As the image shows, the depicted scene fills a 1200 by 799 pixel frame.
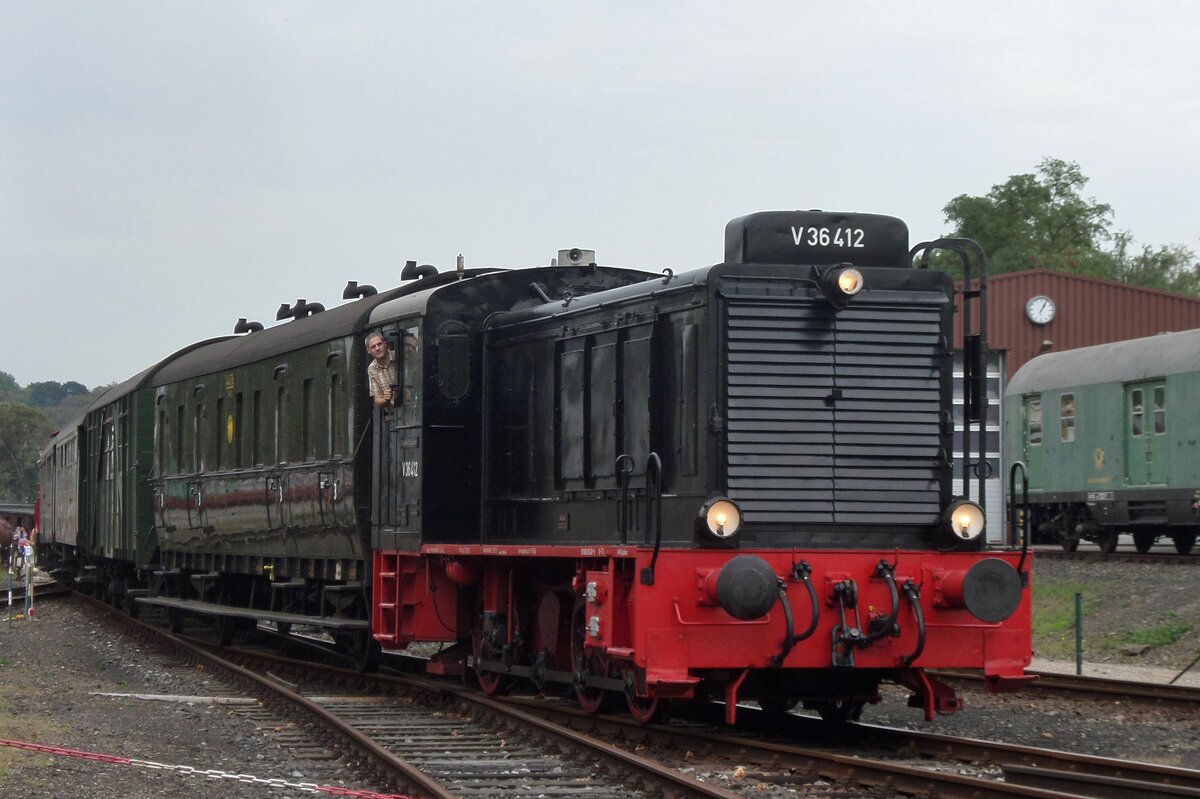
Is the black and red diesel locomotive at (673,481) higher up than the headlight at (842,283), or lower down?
lower down

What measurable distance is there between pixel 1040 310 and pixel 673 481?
88.8 feet

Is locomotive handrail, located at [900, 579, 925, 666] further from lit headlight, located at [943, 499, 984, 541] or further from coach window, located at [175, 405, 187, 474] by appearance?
coach window, located at [175, 405, 187, 474]

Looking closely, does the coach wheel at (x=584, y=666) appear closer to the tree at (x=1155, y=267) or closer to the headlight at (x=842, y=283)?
the headlight at (x=842, y=283)

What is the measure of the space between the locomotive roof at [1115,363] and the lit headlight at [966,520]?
46.8 ft

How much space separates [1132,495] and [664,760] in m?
16.9

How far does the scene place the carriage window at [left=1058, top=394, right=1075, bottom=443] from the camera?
26.5 metres

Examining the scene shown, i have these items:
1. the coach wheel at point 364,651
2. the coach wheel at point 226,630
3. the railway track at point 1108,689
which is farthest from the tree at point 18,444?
the railway track at point 1108,689

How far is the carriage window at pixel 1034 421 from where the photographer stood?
27.9m

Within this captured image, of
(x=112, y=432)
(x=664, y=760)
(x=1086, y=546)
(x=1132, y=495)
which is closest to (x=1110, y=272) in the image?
(x=1086, y=546)

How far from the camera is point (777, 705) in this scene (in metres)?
11.1

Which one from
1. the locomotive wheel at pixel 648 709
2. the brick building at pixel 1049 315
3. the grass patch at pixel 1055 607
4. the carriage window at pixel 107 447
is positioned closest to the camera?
the locomotive wheel at pixel 648 709

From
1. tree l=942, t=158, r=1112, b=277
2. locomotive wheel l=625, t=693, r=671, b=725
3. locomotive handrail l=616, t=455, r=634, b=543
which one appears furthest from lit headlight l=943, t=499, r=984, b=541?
tree l=942, t=158, r=1112, b=277

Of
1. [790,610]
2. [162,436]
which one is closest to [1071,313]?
[162,436]

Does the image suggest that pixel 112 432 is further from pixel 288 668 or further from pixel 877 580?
pixel 877 580
